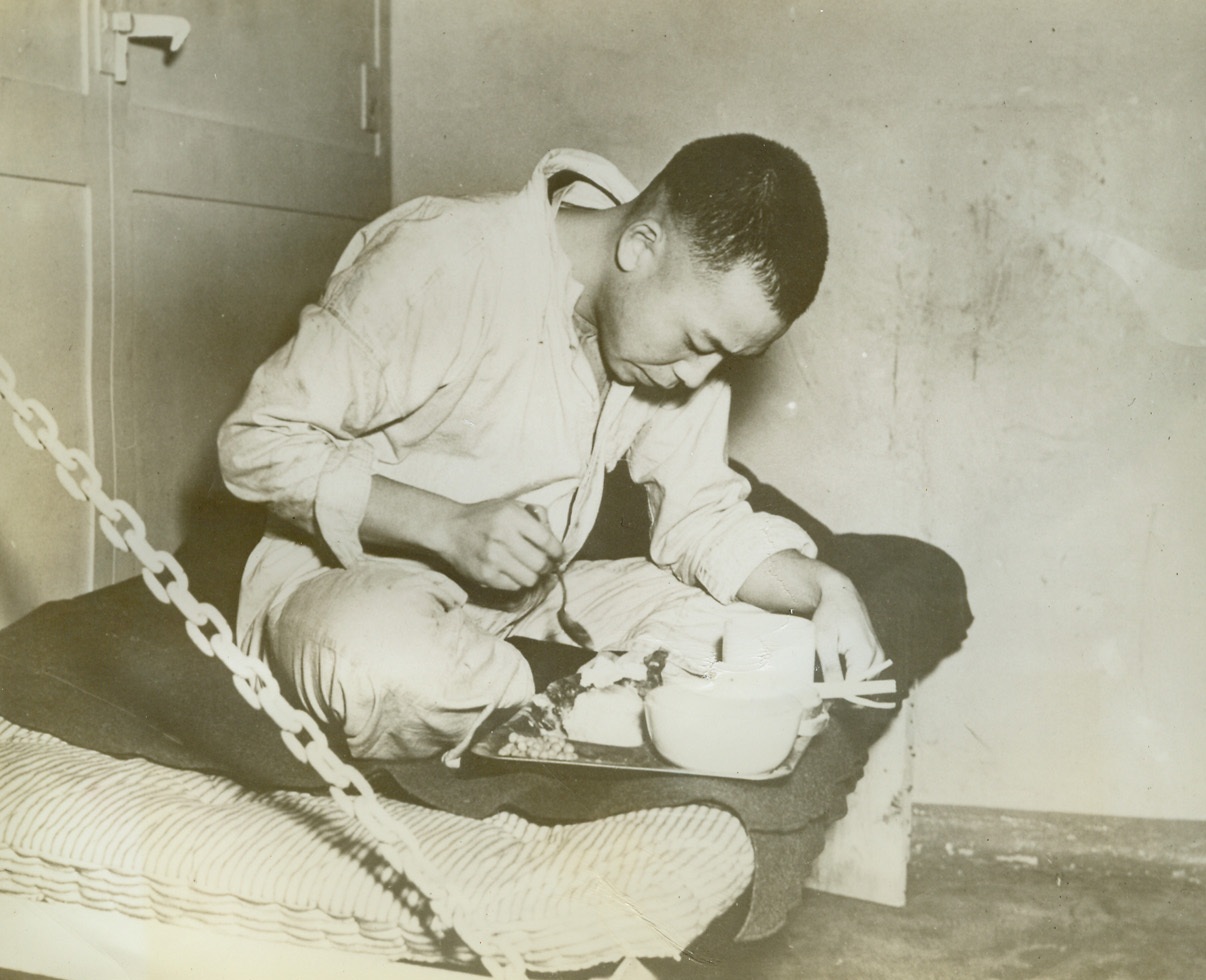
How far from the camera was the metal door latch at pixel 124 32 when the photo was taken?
1.06m

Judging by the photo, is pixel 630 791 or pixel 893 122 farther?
pixel 893 122

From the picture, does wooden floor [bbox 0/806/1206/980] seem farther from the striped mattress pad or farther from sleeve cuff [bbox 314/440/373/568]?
sleeve cuff [bbox 314/440/373/568]

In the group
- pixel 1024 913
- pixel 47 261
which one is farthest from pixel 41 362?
pixel 1024 913

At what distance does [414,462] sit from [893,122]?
1.93 feet

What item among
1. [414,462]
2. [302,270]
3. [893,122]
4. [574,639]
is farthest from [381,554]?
[893,122]

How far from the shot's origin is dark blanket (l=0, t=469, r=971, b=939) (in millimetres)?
947

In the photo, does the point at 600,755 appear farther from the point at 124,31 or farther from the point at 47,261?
the point at 124,31

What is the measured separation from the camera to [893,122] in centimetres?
109

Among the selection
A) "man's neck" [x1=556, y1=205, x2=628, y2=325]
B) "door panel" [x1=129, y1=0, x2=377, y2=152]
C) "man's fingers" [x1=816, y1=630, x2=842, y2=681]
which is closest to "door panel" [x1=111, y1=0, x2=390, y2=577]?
"door panel" [x1=129, y1=0, x2=377, y2=152]

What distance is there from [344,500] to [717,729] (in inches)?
15.3

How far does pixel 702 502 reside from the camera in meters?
1.14

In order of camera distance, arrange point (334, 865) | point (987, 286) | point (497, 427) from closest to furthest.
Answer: point (334, 865) < point (497, 427) < point (987, 286)

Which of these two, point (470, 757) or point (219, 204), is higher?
point (219, 204)

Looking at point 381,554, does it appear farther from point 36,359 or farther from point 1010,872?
point 1010,872
